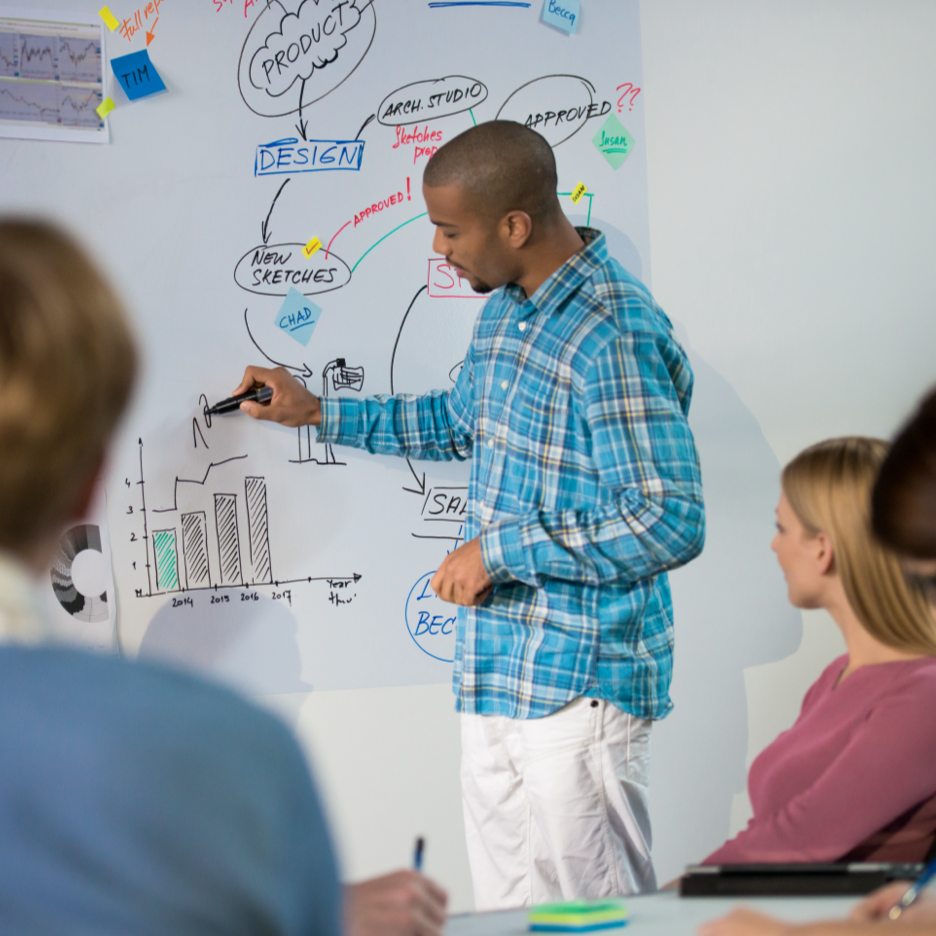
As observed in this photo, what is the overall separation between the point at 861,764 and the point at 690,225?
1383 millimetres

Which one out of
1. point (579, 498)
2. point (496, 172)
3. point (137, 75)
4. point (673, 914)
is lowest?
point (673, 914)

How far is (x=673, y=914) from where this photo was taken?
101 centimetres

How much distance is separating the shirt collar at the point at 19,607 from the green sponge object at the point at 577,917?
665 mm

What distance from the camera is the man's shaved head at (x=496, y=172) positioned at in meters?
1.68

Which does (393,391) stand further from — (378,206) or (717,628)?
(717,628)

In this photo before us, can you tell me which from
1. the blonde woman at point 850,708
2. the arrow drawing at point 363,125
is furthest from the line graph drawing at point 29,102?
the blonde woman at point 850,708

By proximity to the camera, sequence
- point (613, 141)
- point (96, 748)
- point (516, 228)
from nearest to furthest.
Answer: point (96, 748)
point (516, 228)
point (613, 141)

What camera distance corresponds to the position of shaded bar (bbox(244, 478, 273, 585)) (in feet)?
6.43

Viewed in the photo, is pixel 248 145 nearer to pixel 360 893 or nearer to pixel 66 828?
pixel 360 893

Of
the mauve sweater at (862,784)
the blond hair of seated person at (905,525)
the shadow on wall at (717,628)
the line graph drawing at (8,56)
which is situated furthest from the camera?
the shadow on wall at (717,628)

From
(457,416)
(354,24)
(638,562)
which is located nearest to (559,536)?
(638,562)

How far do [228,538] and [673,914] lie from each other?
1201mm

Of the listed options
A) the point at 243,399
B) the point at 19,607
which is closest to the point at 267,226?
the point at 243,399

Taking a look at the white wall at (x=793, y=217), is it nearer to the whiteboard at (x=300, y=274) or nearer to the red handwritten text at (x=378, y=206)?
the whiteboard at (x=300, y=274)
